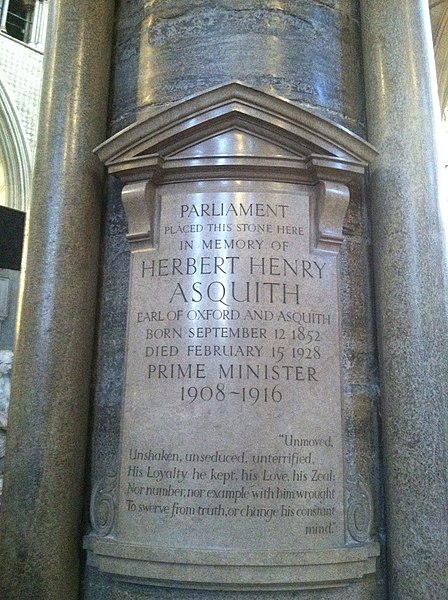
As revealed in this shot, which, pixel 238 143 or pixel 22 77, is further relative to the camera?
pixel 22 77

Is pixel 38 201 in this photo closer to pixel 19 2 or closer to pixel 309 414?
pixel 309 414

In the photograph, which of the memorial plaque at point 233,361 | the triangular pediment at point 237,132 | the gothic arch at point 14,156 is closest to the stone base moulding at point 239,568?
the memorial plaque at point 233,361

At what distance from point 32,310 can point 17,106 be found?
1540cm

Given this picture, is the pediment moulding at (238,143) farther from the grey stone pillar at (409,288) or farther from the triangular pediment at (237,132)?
the grey stone pillar at (409,288)

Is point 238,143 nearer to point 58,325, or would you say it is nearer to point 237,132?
point 237,132

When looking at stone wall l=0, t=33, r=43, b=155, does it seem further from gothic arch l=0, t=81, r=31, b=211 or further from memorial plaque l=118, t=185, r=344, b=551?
memorial plaque l=118, t=185, r=344, b=551

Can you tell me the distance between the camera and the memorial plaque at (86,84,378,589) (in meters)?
3.10

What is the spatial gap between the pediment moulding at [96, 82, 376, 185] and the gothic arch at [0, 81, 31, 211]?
48.2 ft

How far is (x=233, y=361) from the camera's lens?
325 centimetres

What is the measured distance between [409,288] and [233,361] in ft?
3.63

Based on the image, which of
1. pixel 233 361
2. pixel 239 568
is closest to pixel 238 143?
pixel 233 361

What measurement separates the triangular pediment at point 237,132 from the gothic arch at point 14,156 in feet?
48.2

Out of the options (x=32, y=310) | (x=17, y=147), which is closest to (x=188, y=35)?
(x=32, y=310)

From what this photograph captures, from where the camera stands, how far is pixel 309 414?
326 centimetres
